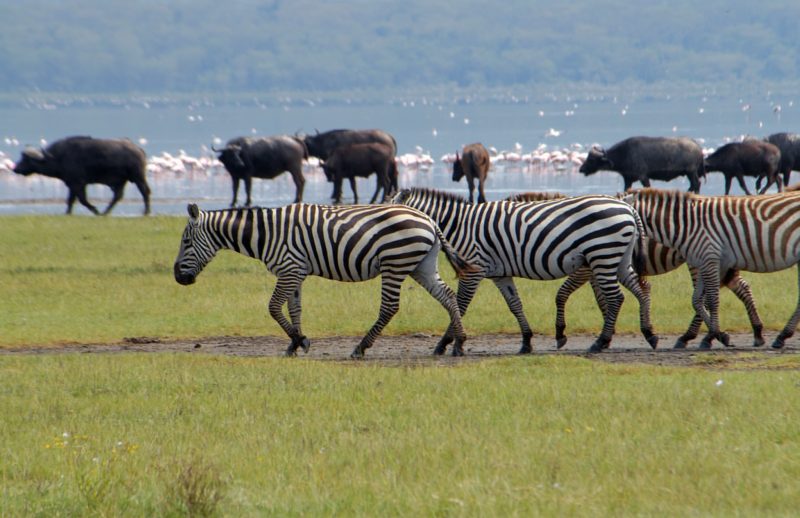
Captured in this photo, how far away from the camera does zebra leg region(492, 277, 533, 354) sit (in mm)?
13805

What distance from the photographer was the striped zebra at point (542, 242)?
13617 millimetres

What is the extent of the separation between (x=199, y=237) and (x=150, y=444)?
5.24 meters

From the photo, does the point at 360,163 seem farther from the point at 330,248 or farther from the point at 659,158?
the point at 330,248

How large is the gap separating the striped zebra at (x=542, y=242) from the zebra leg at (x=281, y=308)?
1372 mm

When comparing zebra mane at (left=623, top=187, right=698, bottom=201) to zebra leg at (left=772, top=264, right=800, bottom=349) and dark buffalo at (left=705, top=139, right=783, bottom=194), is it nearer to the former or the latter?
zebra leg at (left=772, top=264, right=800, bottom=349)

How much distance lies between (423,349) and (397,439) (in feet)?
17.1

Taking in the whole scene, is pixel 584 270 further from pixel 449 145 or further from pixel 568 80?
pixel 568 80

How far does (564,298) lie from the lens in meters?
14.3

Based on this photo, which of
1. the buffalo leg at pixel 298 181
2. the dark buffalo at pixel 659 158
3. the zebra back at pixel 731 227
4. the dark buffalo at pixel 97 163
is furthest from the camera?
the buffalo leg at pixel 298 181

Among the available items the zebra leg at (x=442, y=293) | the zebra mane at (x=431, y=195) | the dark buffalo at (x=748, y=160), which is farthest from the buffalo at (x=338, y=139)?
the zebra leg at (x=442, y=293)

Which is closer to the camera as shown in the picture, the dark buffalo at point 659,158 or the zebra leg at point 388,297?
the zebra leg at point 388,297

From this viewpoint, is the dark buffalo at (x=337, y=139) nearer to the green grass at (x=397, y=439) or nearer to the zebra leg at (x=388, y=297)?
the zebra leg at (x=388, y=297)

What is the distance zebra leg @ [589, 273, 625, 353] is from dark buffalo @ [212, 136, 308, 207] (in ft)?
69.3

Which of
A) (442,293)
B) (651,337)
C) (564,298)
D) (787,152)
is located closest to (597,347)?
(651,337)
